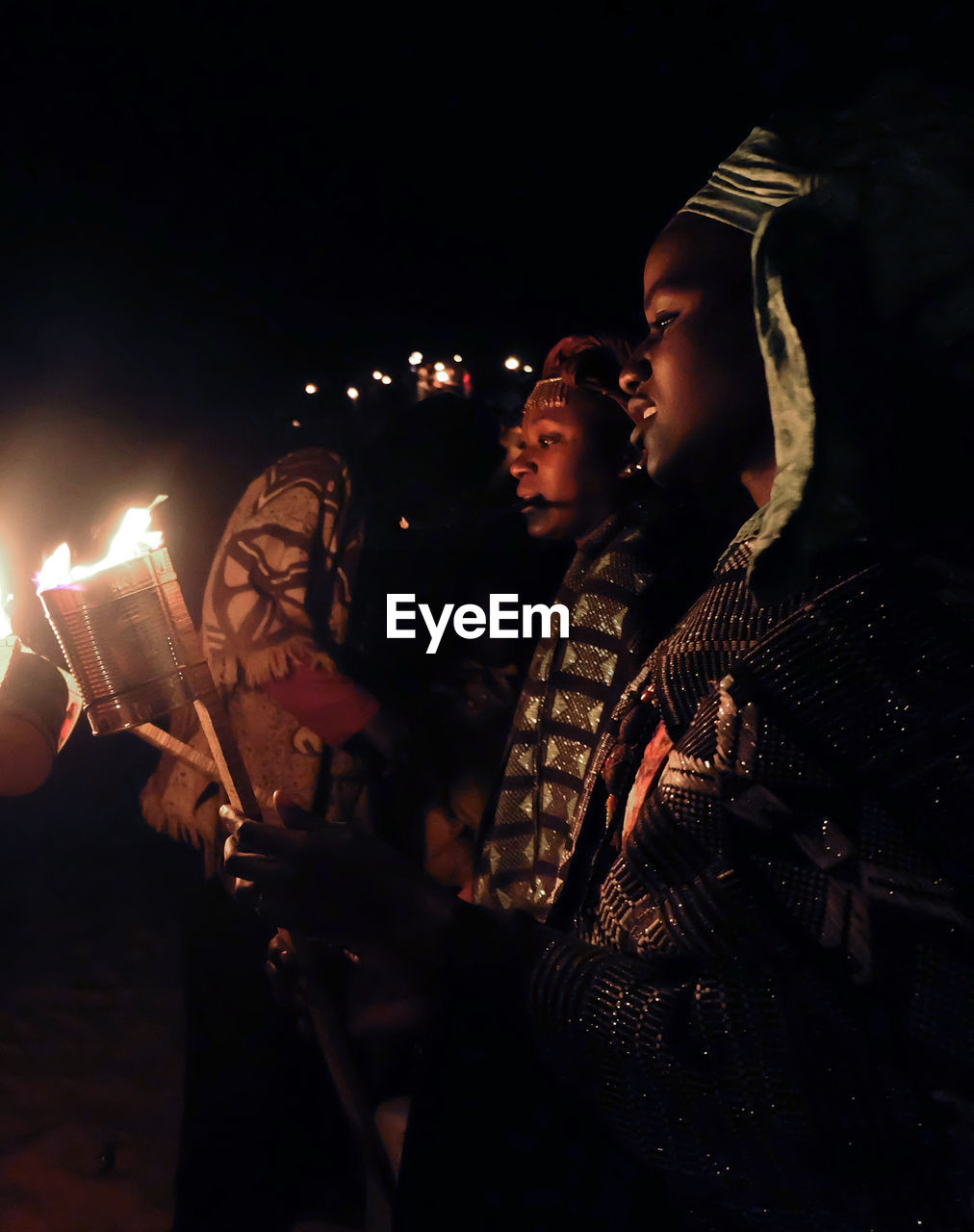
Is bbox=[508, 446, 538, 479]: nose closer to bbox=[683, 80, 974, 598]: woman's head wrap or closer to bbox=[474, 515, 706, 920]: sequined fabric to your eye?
bbox=[474, 515, 706, 920]: sequined fabric

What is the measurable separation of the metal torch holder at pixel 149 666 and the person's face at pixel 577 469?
142 centimetres

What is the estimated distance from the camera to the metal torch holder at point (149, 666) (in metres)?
1.33

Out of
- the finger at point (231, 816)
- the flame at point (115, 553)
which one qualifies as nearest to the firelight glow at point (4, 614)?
the flame at point (115, 553)

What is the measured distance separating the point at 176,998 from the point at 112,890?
1.82 metres

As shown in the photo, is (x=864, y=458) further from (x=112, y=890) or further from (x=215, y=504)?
(x=112, y=890)

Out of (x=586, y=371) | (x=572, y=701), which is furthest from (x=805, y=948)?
(x=586, y=371)

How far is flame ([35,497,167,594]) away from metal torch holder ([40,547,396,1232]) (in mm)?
36

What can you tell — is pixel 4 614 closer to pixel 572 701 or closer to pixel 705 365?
pixel 572 701

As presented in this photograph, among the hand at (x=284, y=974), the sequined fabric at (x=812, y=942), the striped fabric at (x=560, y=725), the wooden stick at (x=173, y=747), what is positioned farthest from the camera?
the striped fabric at (x=560, y=725)

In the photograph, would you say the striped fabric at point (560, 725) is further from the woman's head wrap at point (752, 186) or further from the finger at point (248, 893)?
the woman's head wrap at point (752, 186)

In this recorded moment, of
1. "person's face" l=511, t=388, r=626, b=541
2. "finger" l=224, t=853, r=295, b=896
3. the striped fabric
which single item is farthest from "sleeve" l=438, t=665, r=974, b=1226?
"person's face" l=511, t=388, r=626, b=541

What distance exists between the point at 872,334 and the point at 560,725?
4.64 feet

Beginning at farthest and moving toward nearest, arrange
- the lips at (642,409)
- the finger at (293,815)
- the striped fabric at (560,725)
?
the striped fabric at (560,725) < the lips at (642,409) < the finger at (293,815)

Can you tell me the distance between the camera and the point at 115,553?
4.86 ft
